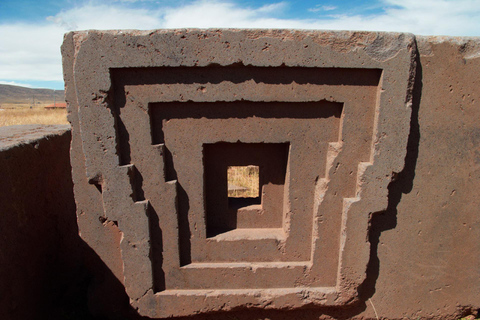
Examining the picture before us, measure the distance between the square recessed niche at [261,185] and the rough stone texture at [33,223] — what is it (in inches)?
59.1

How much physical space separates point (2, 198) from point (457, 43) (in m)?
3.68

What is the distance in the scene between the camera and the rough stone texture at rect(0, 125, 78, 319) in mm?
2154

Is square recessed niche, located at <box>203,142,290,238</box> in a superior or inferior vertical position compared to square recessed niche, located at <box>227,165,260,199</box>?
superior

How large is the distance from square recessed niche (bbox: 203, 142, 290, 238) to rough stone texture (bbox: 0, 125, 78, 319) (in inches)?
59.1

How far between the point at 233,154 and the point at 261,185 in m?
0.39

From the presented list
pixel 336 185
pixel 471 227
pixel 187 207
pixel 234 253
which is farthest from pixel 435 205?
pixel 187 207

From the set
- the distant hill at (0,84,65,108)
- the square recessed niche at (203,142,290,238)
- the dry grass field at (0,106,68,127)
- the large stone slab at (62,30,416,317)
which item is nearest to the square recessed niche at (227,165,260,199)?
the square recessed niche at (203,142,290,238)

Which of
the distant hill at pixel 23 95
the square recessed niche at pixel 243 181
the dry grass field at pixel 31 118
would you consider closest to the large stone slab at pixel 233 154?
the square recessed niche at pixel 243 181

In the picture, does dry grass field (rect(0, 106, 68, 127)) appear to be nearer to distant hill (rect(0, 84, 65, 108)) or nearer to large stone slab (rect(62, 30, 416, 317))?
large stone slab (rect(62, 30, 416, 317))

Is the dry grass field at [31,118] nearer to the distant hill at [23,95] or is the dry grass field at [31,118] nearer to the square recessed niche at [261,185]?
the square recessed niche at [261,185]

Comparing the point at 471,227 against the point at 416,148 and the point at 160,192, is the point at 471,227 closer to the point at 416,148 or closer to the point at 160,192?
the point at 416,148

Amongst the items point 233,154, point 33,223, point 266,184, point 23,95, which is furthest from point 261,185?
point 23,95

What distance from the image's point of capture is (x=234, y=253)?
101 inches

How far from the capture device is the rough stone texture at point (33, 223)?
2.15m
